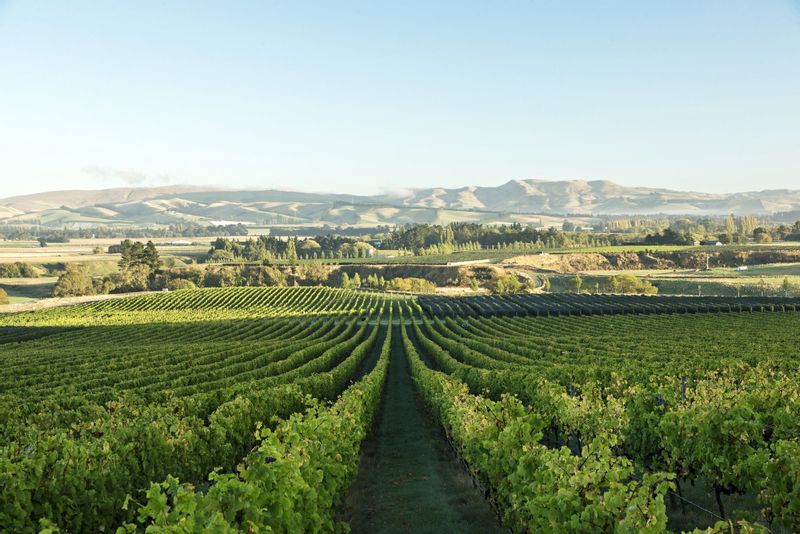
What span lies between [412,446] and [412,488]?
615 cm

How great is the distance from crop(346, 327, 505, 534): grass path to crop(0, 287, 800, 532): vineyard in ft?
0.30

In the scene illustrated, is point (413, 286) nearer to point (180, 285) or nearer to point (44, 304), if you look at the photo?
point (180, 285)

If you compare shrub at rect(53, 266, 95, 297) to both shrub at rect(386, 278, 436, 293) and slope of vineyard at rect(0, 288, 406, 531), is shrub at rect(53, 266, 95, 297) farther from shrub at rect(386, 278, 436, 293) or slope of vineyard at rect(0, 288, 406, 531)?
shrub at rect(386, 278, 436, 293)

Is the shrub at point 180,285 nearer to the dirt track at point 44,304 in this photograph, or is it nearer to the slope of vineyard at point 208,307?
the slope of vineyard at point 208,307

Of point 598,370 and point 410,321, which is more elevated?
point 598,370

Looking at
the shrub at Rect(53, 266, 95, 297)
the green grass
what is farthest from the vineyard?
the green grass

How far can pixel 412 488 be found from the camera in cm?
2027

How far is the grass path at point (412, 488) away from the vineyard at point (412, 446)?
0.09 meters

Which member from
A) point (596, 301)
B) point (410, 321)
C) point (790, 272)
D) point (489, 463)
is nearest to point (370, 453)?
point (489, 463)

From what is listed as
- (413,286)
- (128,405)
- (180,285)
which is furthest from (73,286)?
(128,405)

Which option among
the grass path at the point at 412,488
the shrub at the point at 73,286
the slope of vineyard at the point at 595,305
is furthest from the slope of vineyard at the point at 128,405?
the shrub at the point at 73,286

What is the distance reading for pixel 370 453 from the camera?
82.9 ft

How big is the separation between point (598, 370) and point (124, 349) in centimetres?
4429

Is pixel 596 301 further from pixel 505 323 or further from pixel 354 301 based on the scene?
pixel 354 301
